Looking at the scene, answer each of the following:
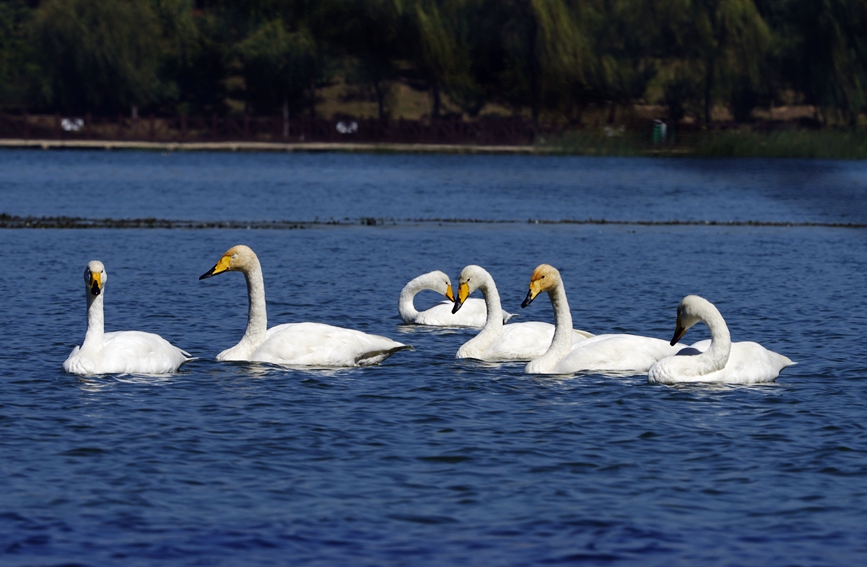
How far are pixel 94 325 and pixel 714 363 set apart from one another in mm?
6713

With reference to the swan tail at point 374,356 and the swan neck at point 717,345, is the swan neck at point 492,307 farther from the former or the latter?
the swan neck at point 717,345

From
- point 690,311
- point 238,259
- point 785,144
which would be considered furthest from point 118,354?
point 785,144

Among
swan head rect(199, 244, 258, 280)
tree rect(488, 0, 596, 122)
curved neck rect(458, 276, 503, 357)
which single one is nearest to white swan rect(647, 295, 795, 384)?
curved neck rect(458, 276, 503, 357)

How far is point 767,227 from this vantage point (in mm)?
41562

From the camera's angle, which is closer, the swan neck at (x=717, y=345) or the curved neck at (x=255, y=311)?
the swan neck at (x=717, y=345)

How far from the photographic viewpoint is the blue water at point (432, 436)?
25.2 ft

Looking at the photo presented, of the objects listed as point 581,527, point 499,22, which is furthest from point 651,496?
point 499,22

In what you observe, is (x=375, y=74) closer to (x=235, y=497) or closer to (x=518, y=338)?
(x=235, y=497)

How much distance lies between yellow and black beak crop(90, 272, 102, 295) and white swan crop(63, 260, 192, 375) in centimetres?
17

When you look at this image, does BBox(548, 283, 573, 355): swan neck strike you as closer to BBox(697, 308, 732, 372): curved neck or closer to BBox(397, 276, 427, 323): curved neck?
BBox(697, 308, 732, 372): curved neck

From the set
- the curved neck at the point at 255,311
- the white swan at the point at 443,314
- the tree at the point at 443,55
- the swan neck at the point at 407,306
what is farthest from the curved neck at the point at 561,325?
the tree at the point at 443,55

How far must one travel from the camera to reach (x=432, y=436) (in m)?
11.2

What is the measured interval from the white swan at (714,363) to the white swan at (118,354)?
5.26 metres

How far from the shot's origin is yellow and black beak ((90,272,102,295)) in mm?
14469
